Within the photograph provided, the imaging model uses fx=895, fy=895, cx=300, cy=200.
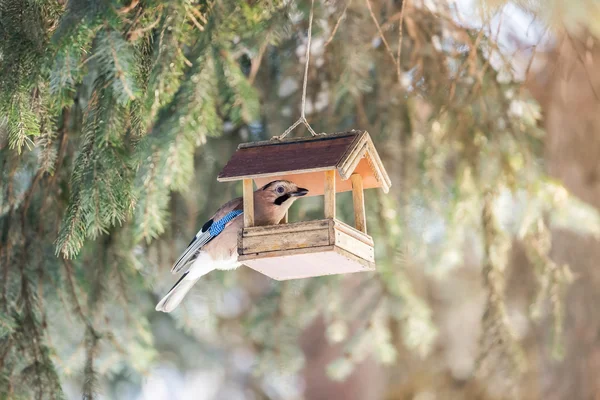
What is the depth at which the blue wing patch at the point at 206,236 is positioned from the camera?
11.1ft

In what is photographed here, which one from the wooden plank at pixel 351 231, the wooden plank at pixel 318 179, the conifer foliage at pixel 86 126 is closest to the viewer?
the conifer foliage at pixel 86 126

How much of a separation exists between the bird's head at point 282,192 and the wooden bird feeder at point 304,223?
0.09 metres

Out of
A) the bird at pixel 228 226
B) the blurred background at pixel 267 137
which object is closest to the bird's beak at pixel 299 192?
the bird at pixel 228 226

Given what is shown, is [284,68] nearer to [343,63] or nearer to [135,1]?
[343,63]

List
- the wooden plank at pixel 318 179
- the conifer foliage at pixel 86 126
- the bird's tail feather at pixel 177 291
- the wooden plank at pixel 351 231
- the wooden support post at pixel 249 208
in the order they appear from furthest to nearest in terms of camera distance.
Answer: the bird's tail feather at pixel 177 291, the wooden plank at pixel 318 179, the wooden support post at pixel 249 208, the wooden plank at pixel 351 231, the conifer foliage at pixel 86 126

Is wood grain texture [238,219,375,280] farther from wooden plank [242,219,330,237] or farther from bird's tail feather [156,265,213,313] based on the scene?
bird's tail feather [156,265,213,313]

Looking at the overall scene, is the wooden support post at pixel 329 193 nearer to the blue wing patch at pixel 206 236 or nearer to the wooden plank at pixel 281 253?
the wooden plank at pixel 281 253

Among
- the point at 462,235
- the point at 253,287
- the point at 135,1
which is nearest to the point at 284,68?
the point at 462,235

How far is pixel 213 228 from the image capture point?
11.2 ft

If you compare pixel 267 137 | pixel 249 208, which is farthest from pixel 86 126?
pixel 267 137

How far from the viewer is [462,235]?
17.1 ft

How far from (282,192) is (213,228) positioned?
39 cm

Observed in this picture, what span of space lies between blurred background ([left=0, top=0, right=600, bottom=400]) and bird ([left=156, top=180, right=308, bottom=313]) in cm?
20

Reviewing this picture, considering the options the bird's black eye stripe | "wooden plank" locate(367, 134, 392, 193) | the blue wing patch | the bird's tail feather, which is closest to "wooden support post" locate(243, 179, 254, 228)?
the bird's black eye stripe
